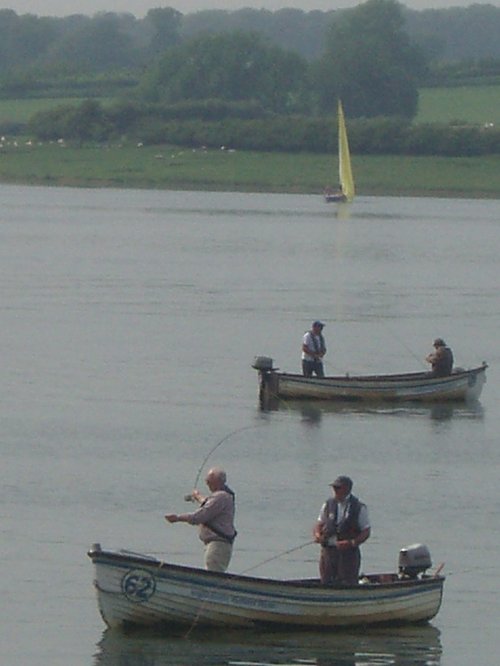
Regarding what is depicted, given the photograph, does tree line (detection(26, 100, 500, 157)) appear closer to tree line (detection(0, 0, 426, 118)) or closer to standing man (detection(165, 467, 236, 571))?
tree line (detection(0, 0, 426, 118))

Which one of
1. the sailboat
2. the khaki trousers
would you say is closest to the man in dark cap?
the khaki trousers

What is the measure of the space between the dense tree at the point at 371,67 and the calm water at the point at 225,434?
70.4 meters

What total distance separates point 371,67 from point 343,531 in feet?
433

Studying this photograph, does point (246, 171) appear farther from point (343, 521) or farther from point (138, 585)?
point (138, 585)

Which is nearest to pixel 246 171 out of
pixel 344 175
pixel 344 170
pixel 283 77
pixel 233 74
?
pixel 344 170

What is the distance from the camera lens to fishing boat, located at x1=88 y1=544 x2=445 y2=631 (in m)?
19.8

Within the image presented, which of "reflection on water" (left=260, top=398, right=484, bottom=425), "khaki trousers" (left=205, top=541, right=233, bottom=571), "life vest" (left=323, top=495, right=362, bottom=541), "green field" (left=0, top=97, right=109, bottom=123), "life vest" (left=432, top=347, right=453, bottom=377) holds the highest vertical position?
"life vest" (left=323, top=495, right=362, bottom=541)

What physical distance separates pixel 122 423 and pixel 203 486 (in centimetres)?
653

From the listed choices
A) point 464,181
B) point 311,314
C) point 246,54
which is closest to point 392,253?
point 311,314

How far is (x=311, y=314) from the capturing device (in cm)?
5581

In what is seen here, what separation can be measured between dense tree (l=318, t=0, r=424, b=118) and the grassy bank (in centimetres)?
2366

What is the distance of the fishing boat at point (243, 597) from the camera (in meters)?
19.8

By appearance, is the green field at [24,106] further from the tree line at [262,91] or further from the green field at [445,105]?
the tree line at [262,91]

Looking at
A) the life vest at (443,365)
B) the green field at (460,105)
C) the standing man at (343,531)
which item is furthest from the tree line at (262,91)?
the standing man at (343,531)
